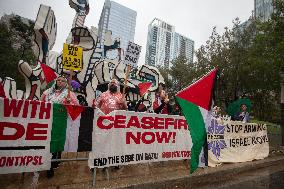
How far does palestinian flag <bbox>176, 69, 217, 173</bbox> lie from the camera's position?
6875mm

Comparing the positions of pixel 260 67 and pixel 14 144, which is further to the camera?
pixel 260 67

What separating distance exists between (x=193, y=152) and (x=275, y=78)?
17282 mm

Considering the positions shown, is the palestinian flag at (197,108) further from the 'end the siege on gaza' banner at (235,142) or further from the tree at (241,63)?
the tree at (241,63)

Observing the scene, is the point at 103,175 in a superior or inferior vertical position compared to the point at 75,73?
inferior

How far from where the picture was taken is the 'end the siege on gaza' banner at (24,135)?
16.1 ft

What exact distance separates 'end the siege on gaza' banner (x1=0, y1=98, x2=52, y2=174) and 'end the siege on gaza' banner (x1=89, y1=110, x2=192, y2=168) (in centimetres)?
99

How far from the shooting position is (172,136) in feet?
25.3

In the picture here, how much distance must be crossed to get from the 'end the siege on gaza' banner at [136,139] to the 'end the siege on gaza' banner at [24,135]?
99 cm

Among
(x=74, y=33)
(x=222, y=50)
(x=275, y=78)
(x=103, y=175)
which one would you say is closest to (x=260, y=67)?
(x=275, y=78)

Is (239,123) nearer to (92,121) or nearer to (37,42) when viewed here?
(92,121)

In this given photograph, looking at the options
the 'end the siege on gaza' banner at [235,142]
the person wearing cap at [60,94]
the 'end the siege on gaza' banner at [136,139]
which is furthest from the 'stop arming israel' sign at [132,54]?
the person wearing cap at [60,94]

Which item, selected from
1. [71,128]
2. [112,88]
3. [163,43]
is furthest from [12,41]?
[163,43]

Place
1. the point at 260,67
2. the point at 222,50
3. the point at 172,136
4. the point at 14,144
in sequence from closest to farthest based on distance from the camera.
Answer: the point at 14,144 < the point at 172,136 < the point at 260,67 < the point at 222,50

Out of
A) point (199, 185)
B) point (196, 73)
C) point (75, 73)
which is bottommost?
point (199, 185)
